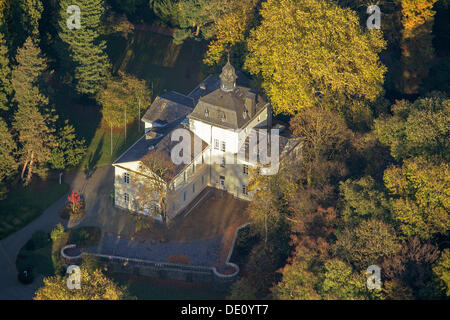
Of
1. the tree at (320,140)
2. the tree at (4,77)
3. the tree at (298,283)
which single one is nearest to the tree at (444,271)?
the tree at (298,283)

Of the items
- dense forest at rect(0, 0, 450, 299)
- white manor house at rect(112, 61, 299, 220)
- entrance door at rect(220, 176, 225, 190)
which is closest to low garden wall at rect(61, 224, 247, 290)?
dense forest at rect(0, 0, 450, 299)

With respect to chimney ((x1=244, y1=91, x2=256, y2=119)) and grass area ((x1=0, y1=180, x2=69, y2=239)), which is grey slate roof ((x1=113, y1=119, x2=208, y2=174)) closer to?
chimney ((x1=244, y1=91, x2=256, y2=119))

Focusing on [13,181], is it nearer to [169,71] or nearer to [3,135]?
[3,135]

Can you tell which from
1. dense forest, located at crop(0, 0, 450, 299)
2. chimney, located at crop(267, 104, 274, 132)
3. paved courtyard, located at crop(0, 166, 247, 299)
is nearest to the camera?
dense forest, located at crop(0, 0, 450, 299)

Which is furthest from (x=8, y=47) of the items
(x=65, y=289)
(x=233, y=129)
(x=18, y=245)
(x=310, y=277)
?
(x=310, y=277)

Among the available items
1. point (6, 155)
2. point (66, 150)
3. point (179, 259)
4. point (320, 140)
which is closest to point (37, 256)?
point (6, 155)
